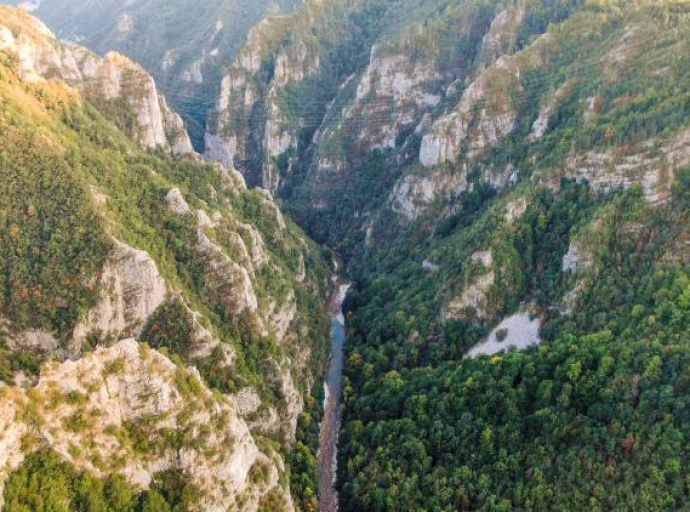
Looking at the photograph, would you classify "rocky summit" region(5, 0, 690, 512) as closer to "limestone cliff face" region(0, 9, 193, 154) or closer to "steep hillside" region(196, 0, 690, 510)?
"steep hillside" region(196, 0, 690, 510)

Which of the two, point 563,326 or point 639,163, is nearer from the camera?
point 563,326

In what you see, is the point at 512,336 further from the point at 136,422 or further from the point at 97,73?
the point at 97,73

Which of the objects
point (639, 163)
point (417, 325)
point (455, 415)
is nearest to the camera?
point (455, 415)

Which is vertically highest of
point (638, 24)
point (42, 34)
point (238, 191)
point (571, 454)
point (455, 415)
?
point (638, 24)

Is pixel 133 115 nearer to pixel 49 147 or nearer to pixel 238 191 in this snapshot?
pixel 238 191

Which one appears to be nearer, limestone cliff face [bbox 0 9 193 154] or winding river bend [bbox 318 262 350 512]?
winding river bend [bbox 318 262 350 512]

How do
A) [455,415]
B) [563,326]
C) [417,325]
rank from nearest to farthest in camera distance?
[455,415] → [563,326] → [417,325]

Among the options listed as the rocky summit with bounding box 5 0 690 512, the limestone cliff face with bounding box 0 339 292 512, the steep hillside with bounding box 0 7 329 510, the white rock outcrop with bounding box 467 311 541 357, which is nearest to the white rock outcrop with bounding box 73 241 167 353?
the steep hillside with bounding box 0 7 329 510

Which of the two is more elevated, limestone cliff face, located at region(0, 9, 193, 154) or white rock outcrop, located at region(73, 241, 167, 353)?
limestone cliff face, located at region(0, 9, 193, 154)

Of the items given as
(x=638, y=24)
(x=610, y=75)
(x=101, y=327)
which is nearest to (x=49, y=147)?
(x=101, y=327)
